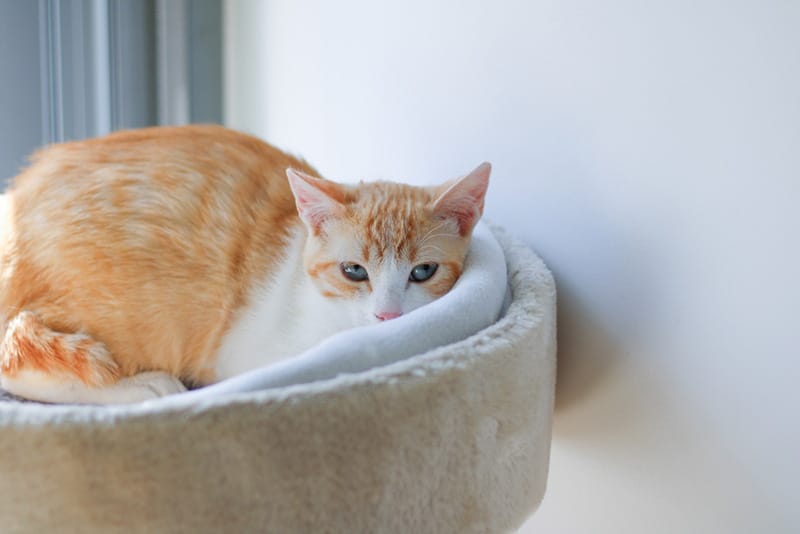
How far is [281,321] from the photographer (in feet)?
4.17

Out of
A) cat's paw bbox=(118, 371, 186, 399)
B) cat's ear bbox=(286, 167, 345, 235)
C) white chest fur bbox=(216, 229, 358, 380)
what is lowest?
cat's paw bbox=(118, 371, 186, 399)

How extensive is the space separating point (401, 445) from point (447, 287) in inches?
17.1

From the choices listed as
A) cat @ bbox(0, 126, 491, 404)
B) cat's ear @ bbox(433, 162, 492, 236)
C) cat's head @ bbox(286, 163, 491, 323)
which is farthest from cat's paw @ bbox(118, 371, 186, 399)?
cat's ear @ bbox(433, 162, 492, 236)

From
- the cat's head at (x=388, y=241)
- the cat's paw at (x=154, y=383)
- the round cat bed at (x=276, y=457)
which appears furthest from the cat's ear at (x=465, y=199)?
the cat's paw at (x=154, y=383)

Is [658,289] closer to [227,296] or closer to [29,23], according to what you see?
[227,296]

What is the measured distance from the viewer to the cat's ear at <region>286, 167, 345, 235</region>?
1.17 m

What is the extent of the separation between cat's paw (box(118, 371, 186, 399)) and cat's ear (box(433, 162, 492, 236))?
0.56 meters

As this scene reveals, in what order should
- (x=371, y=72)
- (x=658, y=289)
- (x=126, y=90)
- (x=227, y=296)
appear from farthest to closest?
1. (x=126, y=90)
2. (x=371, y=72)
3. (x=227, y=296)
4. (x=658, y=289)

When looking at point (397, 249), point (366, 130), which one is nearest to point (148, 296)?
point (397, 249)

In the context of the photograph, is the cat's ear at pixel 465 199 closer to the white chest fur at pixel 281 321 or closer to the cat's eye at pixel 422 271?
the cat's eye at pixel 422 271

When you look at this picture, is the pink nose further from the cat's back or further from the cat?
the cat's back

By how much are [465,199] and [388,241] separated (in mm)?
141

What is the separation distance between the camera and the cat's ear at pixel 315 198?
1168mm

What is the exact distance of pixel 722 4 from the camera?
2.89ft
